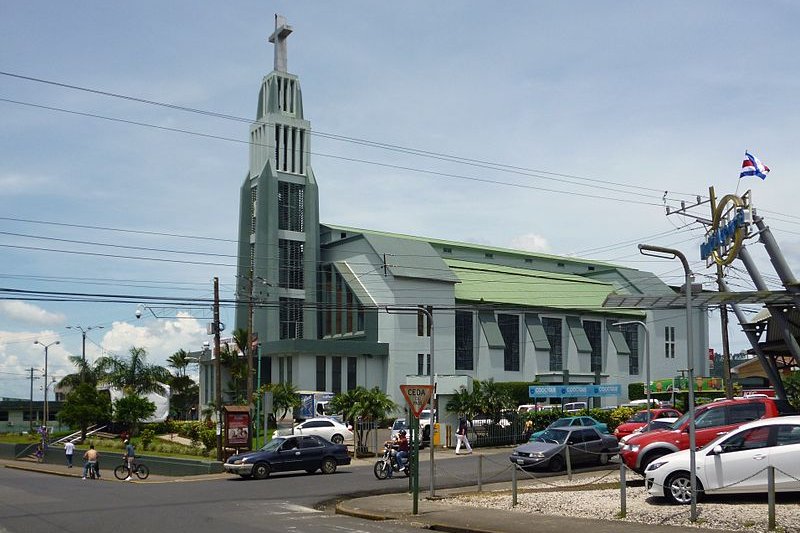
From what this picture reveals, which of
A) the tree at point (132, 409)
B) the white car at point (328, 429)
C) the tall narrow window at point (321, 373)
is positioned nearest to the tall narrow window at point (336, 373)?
the tall narrow window at point (321, 373)

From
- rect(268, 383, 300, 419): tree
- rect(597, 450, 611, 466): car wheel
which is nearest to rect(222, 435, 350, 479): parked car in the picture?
rect(597, 450, 611, 466): car wheel

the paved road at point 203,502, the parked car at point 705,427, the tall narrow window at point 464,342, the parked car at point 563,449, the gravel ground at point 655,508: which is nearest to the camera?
the gravel ground at point 655,508

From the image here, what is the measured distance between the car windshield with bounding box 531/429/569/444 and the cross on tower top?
59.5 m

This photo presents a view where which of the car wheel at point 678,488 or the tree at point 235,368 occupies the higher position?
the tree at point 235,368

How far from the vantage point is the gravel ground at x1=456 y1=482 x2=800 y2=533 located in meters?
16.2

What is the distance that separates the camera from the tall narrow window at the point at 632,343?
92.1m

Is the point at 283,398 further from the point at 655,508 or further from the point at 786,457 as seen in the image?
the point at 786,457

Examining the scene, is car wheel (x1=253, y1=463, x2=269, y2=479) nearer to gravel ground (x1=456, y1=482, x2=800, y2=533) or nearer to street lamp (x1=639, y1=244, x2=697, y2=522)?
gravel ground (x1=456, y1=482, x2=800, y2=533)

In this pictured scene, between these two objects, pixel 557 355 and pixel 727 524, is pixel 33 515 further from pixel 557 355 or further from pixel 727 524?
pixel 557 355

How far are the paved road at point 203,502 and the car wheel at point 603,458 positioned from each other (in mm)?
3625

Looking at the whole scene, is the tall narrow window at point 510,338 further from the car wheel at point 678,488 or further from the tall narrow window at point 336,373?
the car wheel at point 678,488

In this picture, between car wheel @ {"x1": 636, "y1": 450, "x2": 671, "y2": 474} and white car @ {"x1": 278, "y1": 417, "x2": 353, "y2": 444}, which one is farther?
white car @ {"x1": 278, "y1": 417, "x2": 353, "y2": 444}

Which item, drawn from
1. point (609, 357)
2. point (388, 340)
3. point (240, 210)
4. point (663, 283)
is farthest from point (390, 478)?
point (663, 283)

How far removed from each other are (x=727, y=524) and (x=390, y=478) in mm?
16295
